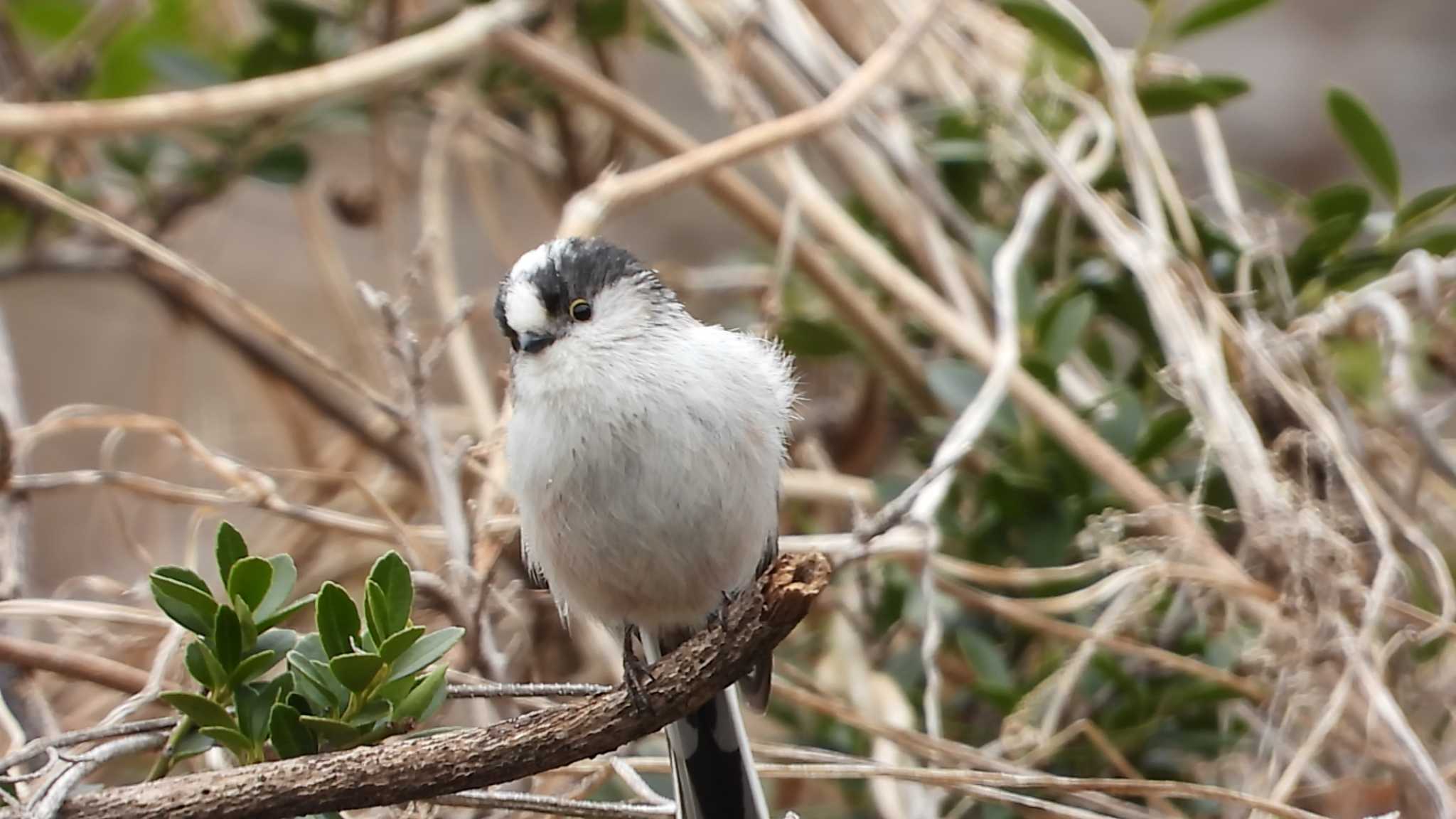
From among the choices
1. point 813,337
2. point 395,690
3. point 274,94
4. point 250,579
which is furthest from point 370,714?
point 813,337

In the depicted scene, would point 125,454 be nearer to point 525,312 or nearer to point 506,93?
point 506,93

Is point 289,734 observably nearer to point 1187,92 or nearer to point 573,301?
point 573,301

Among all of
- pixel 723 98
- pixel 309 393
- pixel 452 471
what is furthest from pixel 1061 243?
pixel 309 393

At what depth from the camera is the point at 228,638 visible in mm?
1062

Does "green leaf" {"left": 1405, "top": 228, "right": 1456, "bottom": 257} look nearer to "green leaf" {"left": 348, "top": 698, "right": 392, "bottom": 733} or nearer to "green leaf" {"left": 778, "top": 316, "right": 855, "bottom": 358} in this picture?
"green leaf" {"left": 778, "top": 316, "right": 855, "bottom": 358}

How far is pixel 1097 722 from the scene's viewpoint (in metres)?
1.80

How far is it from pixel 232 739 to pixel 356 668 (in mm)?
129

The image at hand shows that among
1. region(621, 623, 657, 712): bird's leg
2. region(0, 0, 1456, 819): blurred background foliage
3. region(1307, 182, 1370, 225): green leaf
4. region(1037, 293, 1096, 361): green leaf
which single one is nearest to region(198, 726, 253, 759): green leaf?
region(621, 623, 657, 712): bird's leg

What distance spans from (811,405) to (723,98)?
59 cm

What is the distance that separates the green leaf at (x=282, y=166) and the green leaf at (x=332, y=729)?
1.47 metres

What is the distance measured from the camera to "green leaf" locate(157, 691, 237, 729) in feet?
3.39

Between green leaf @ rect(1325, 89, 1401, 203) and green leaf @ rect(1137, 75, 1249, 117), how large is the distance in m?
0.13

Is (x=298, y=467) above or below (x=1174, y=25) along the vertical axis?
below

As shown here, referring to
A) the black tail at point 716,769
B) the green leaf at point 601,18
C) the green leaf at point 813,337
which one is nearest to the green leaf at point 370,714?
the black tail at point 716,769
